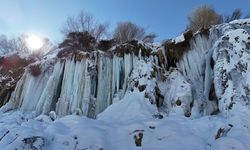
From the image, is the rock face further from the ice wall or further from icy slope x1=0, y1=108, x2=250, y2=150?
icy slope x1=0, y1=108, x2=250, y2=150

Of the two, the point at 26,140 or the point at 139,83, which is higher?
the point at 139,83

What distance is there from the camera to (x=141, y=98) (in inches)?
507

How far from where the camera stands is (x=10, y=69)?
69.5 feet

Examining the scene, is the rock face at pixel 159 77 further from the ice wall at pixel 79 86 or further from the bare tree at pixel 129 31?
the bare tree at pixel 129 31

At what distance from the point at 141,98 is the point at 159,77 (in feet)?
5.84

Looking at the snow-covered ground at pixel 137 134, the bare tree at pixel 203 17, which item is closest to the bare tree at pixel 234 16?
the bare tree at pixel 203 17

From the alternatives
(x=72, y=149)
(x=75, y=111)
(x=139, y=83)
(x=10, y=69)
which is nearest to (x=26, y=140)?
(x=72, y=149)

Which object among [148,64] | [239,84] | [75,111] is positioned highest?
[148,64]

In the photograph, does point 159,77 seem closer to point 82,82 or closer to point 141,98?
point 141,98

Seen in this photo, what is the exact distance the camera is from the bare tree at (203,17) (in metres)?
22.5

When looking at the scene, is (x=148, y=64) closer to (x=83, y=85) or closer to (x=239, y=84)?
(x=83, y=85)

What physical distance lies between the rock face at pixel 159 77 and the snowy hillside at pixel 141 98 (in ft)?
0.13

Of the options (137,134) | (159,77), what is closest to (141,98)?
(159,77)

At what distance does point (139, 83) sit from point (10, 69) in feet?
36.4
